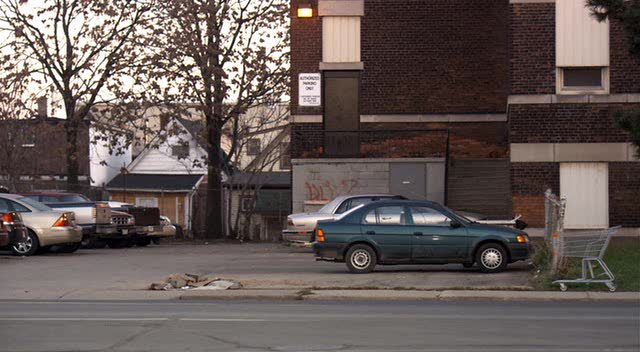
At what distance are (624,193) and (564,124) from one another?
7.92 ft

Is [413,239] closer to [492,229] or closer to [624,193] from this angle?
[492,229]

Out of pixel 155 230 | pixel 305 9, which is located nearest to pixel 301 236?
pixel 155 230

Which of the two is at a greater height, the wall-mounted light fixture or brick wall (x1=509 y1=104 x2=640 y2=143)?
the wall-mounted light fixture

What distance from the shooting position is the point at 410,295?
16547mm

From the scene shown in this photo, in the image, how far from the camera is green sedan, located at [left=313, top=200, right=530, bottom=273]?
64.0 feet

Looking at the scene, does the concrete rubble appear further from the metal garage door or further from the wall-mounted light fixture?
the wall-mounted light fixture

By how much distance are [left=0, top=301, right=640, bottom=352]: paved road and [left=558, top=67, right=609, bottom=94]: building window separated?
40.1ft

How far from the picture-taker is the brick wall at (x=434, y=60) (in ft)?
108

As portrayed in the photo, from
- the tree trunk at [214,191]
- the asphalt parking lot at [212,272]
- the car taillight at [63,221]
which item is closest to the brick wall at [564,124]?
the asphalt parking lot at [212,272]

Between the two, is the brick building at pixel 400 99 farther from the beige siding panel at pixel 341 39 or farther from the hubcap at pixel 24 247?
Result: the hubcap at pixel 24 247

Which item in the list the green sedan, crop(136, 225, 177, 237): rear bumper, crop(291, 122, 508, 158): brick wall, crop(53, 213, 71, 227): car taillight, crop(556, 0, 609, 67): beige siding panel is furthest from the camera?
crop(291, 122, 508, 158): brick wall

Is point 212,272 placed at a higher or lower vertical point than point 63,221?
lower

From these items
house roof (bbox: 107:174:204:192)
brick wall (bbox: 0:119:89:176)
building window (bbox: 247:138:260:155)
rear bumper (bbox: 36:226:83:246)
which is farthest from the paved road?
house roof (bbox: 107:174:204:192)

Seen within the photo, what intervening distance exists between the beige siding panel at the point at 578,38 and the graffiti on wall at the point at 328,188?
336 inches
